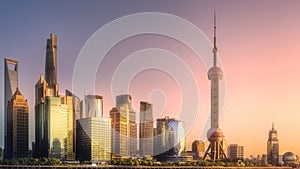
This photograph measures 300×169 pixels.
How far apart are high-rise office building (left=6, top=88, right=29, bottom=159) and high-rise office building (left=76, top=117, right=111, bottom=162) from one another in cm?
1222

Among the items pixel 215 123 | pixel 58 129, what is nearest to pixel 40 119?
pixel 58 129

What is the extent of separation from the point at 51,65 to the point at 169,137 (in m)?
38.4

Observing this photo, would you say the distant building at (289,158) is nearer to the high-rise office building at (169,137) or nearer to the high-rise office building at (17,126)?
the high-rise office building at (169,137)

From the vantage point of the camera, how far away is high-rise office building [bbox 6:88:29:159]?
98188 mm

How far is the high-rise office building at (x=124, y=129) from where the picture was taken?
367 ft

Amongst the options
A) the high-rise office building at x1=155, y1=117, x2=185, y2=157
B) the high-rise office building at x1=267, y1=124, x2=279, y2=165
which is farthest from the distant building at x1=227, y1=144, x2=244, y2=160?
the high-rise office building at x1=155, y1=117, x2=185, y2=157

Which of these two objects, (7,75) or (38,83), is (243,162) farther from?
(7,75)

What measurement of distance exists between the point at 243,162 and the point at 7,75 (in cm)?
5983

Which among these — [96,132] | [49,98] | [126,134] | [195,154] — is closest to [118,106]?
[126,134]

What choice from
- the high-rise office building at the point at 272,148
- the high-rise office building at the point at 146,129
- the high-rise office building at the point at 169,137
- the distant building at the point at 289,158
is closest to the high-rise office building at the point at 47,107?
the high-rise office building at the point at 146,129

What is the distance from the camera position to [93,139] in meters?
98.1

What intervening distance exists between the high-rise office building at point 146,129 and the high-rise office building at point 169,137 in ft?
7.58

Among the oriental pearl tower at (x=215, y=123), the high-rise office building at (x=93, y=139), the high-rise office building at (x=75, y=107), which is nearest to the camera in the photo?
the high-rise office building at (x=93, y=139)

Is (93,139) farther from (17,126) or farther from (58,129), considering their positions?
(17,126)
